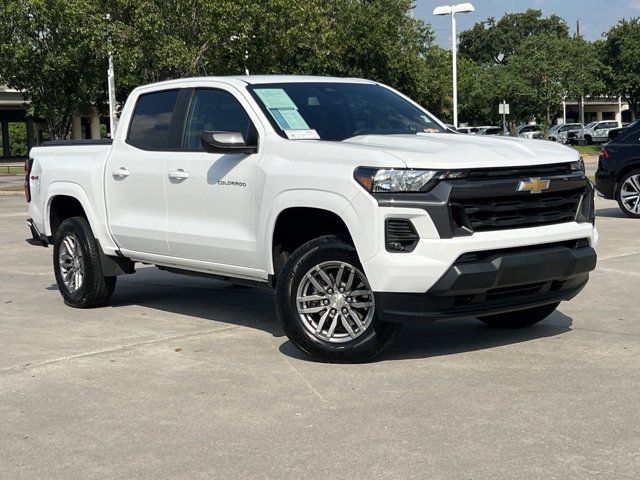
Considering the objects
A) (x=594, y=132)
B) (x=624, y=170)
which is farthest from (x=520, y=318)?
(x=594, y=132)

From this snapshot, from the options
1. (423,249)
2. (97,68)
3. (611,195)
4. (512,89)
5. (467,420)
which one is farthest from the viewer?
(512,89)

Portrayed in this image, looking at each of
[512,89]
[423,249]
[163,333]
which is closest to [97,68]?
[163,333]

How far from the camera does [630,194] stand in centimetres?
1530

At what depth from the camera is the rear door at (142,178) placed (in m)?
7.79

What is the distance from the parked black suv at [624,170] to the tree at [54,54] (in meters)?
18.0

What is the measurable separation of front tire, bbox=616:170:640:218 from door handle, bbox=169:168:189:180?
9.55 meters

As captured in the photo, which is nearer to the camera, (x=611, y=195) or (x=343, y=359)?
(x=343, y=359)

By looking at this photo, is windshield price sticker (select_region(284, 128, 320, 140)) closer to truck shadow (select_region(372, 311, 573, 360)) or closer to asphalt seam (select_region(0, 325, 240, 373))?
truck shadow (select_region(372, 311, 573, 360))

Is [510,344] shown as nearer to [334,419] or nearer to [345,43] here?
[334,419]

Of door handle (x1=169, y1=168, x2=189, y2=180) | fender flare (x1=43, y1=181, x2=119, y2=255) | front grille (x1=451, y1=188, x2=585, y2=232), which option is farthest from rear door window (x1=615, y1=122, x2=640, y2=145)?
door handle (x1=169, y1=168, x2=189, y2=180)

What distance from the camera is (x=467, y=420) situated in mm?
5074

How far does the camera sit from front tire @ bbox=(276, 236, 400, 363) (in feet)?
20.4

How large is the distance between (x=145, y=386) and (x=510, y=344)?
8.32 ft

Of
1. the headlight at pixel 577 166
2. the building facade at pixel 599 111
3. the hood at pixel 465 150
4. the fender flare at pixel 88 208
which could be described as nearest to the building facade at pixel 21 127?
the fender flare at pixel 88 208
